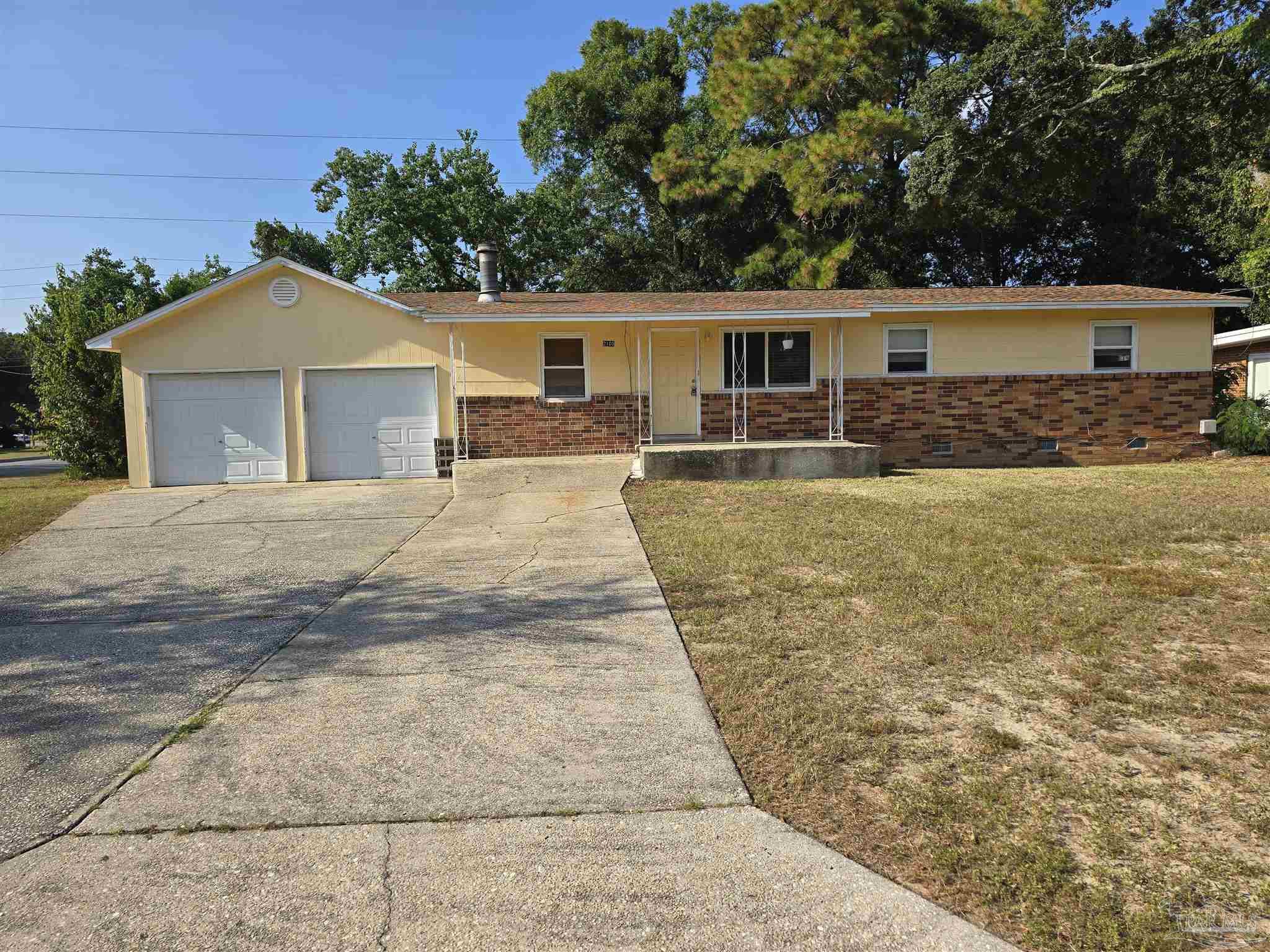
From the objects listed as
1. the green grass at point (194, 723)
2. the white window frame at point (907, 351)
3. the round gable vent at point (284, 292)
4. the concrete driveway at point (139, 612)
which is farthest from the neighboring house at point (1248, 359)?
the green grass at point (194, 723)

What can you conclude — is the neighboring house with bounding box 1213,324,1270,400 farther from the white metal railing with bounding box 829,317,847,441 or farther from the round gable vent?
the round gable vent

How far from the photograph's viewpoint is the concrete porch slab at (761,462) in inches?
505

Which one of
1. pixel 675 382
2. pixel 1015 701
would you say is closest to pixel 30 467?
pixel 675 382

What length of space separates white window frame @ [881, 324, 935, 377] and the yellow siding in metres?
0.07

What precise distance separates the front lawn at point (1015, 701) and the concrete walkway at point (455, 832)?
0.24m

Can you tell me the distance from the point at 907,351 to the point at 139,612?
13.0 meters

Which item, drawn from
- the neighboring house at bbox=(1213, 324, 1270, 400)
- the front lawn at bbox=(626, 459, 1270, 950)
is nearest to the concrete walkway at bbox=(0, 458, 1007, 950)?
the front lawn at bbox=(626, 459, 1270, 950)

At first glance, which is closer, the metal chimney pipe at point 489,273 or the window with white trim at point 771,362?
the window with white trim at point 771,362

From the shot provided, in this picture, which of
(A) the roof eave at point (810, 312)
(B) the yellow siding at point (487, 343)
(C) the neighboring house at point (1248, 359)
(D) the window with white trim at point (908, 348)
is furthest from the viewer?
(C) the neighboring house at point (1248, 359)

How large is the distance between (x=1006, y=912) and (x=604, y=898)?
1.22 metres

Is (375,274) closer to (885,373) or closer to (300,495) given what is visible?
(300,495)

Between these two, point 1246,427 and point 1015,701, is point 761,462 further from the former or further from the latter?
point 1246,427

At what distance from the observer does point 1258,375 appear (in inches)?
757

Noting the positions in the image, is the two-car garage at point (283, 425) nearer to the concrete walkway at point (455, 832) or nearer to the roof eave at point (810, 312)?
the roof eave at point (810, 312)
